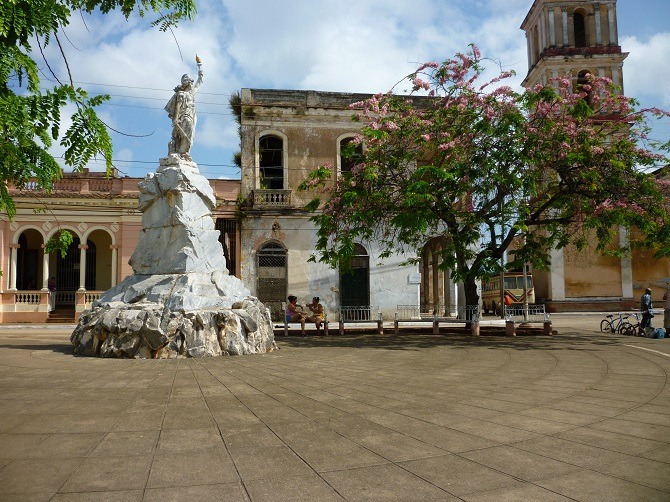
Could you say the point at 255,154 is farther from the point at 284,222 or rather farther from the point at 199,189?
the point at 199,189

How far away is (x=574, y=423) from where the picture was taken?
165 inches

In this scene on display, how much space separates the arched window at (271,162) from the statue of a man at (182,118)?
1147 centimetres

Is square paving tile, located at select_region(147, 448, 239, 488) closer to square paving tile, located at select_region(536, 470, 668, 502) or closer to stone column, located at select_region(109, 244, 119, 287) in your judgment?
square paving tile, located at select_region(536, 470, 668, 502)

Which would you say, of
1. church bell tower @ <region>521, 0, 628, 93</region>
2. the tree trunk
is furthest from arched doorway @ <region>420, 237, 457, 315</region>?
church bell tower @ <region>521, 0, 628, 93</region>

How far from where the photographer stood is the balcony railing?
22.7 metres

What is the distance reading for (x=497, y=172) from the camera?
11555 millimetres

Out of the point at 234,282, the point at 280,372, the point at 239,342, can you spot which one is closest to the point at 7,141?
the point at 280,372

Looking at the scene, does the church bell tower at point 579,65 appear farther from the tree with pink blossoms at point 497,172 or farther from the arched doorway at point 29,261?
the arched doorway at point 29,261

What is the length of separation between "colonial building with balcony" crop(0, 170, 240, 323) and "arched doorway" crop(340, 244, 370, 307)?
4.78m

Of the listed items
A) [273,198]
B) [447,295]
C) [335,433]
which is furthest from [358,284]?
[335,433]

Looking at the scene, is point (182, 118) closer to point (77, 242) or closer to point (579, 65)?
point (77, 242)

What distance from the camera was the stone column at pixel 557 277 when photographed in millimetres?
27812

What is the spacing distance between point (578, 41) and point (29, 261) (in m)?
30.5

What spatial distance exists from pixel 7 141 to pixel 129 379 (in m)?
4.10
